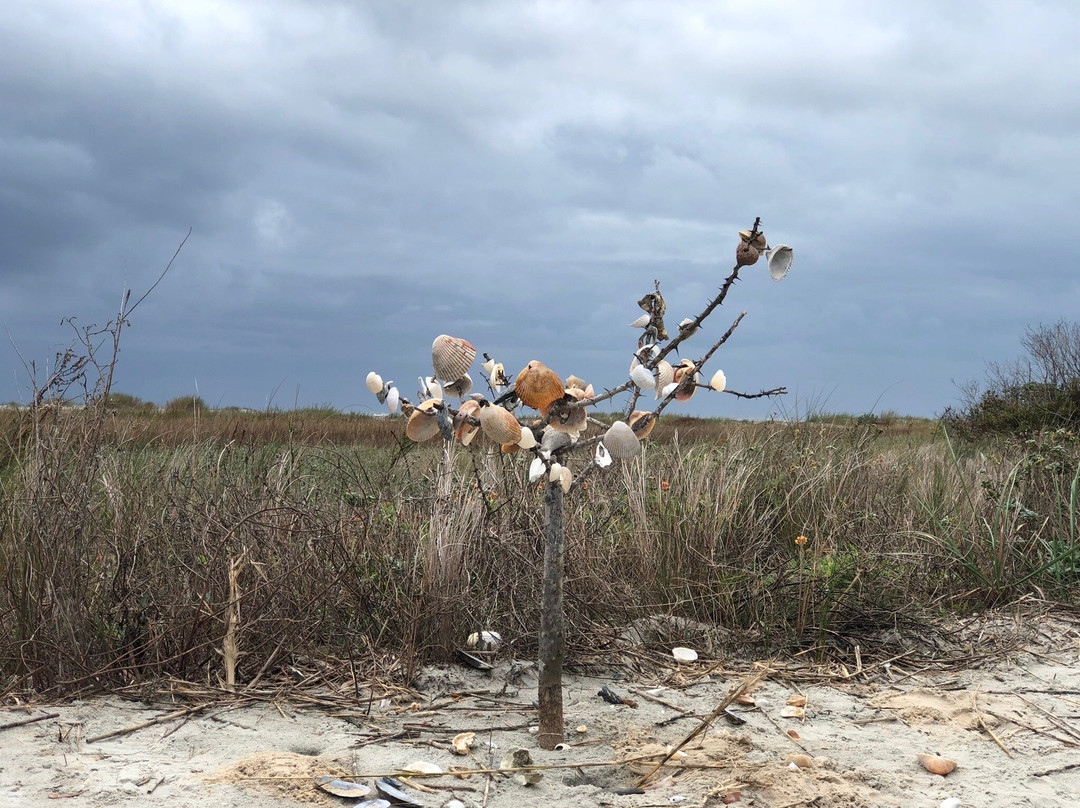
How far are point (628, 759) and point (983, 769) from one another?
1.27 m

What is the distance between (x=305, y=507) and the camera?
153 inches

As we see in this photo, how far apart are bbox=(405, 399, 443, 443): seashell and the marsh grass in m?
1.07

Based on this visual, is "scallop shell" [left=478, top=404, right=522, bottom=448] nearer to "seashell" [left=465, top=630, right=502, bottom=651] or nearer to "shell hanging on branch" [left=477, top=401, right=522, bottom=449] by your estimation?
"shell hanging on branch" [left=477, top=401, right=522, bottom=449]

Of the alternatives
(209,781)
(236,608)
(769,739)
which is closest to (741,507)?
(769,739)

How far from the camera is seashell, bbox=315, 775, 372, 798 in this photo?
8.16ft

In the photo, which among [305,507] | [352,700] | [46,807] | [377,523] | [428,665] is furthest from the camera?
[377,523]

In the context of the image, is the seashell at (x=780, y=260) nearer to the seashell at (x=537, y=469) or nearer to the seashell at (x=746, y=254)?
the seashell at (x=746, y=254)

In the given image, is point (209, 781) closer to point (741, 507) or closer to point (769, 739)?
point (769, 739)

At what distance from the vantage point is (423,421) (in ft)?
8.41

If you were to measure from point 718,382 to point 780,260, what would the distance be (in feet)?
1.41

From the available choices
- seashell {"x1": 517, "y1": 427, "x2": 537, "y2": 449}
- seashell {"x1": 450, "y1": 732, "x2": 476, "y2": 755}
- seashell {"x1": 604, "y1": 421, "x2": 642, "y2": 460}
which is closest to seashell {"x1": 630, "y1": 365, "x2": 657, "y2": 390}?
seashell {"x1": 604, "y1": 421, "x2": 642, "y2": 460}

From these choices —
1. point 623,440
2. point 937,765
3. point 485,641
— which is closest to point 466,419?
point 623,440

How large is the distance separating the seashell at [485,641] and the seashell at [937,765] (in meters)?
1.68

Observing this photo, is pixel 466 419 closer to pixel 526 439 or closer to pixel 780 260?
pixel 526 439
